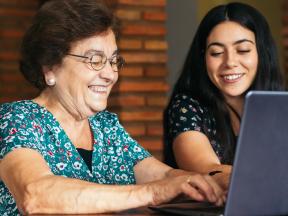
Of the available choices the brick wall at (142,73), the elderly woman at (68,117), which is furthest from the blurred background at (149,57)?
the elderly woman at (68,117)

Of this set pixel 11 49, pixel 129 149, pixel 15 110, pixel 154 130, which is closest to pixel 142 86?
pixel 154 130

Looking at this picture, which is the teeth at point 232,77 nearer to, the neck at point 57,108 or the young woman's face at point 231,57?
the young woman's face at point 231,57

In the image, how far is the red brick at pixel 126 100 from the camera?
5.08m

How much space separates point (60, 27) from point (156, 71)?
278 cm

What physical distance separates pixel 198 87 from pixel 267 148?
1516 mm

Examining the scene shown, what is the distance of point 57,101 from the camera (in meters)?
2.54

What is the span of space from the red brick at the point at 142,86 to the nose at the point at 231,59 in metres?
2.03

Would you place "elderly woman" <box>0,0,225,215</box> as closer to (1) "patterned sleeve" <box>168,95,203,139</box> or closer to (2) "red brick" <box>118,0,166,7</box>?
(1) "patterned sleeve" <box>168,95,203,139</box>

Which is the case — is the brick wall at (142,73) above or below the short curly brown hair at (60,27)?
below

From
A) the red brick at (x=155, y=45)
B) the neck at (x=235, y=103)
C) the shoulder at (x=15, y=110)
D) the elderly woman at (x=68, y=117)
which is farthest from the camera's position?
the red brick at (x=155, y=45)

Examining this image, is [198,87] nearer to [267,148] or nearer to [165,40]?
[267,148]

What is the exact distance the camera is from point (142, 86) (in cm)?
518

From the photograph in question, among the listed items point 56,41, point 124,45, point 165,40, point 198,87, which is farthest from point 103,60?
point 165,40

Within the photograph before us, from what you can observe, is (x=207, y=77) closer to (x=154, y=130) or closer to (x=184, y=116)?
(x=184, y=116)
